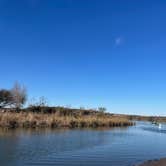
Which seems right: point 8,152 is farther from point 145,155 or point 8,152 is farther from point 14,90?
point 14,90

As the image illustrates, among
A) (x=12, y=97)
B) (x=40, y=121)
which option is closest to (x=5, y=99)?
(x=12, y=97)

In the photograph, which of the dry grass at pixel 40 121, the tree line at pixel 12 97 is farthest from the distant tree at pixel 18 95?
the dry grass at pixel 40 121

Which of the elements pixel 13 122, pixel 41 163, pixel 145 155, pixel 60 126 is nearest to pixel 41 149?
pixel 41 163

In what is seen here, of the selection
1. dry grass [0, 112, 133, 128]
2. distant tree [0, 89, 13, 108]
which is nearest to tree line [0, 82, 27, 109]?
distant tree [0, 89, 13, 108]

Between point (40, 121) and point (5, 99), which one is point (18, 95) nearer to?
point (5, 99)

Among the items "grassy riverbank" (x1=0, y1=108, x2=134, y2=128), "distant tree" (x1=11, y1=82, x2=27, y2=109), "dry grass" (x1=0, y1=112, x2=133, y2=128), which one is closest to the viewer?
"dry grass" (x1=0, y1=112, x2=133, y2=128)

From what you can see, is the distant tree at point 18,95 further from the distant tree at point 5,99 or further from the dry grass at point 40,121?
the dry grass at point 40,121

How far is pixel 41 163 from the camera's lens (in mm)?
17234

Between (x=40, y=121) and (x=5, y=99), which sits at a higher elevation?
(x=5, y=99)

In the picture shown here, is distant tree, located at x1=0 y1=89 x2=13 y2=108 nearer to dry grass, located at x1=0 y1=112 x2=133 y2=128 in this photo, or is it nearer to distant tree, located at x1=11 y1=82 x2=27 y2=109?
distant tree, located at x1=11 y1=82 x2=27 y2=109

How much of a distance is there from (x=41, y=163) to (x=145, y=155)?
849 centimetres

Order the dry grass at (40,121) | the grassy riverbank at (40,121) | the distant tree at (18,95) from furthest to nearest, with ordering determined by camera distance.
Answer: the distant tree at (18,95), the grassy riverbank at (40,121), the dry grass at (40,121)

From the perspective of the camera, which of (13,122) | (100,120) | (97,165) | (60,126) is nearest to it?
(97,165)

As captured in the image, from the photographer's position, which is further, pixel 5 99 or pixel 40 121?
pixel 5 99
